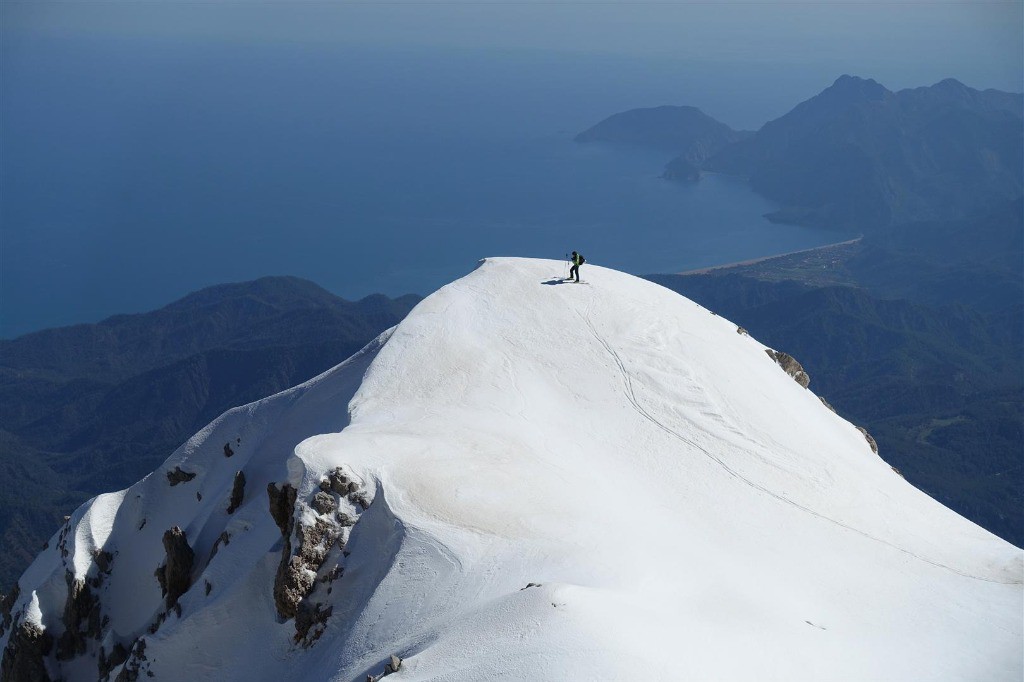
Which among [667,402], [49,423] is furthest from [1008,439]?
[49,423]

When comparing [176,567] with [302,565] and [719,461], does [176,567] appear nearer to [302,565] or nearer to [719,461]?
[302,565]

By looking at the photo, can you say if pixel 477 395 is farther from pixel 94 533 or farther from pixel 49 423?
pixel 49 423

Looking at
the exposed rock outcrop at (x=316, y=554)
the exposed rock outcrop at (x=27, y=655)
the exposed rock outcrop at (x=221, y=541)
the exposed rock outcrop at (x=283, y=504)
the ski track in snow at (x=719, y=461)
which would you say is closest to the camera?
the exposed rock outcrop at (x=316, y=554)

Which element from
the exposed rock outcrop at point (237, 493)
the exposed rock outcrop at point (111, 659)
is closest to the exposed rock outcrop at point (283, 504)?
the exposed rock outcrop at point (237, 493)

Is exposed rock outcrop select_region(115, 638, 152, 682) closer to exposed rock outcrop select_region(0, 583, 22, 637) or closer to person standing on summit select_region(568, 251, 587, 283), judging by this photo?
exposed rock outcrop select_region(0, 583, 22, 637)

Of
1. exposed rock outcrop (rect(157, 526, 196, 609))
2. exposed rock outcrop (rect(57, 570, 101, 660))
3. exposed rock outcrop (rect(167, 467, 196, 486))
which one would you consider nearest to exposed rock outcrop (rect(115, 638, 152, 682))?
exposed rock outcrop (rect(157, 526, 196, 609))

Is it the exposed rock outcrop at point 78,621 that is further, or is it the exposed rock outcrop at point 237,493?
the exposed rock outcrop at point 78,621

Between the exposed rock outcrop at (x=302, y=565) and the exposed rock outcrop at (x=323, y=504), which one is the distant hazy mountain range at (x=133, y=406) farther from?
the exposed rock outcrop at (x=302, y=565)

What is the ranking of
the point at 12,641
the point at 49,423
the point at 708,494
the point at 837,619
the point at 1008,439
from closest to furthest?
the point at 837,619
the point at 708,494
the point at 12,641
the point at 1008,439
the point at 49,423
